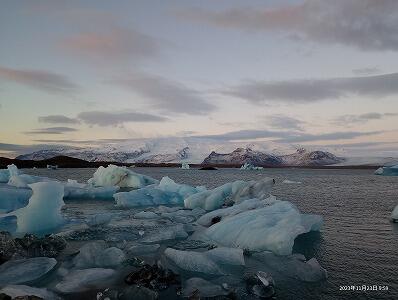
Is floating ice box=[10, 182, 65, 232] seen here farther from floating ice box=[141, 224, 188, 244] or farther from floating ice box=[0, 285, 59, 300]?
floating ice box=[0, 285, 59, 300]

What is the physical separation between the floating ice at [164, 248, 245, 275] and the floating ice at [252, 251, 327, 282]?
0.75 meters

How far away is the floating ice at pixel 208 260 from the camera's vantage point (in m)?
8.30

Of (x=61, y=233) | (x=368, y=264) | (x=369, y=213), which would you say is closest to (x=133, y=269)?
(x=61, y=233)

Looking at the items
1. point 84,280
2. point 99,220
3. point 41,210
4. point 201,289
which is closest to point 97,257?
point 84,280

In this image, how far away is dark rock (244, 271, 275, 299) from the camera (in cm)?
691

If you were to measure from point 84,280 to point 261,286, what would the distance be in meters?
3.67

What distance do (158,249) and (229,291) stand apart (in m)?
3.81

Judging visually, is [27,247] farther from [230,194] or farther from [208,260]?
[230,194]

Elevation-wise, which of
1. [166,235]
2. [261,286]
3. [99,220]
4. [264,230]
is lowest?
[99,220]

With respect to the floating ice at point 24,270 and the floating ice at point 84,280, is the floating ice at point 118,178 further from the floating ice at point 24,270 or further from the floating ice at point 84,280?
the floating ice at point 84,280

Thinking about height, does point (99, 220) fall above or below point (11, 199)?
below

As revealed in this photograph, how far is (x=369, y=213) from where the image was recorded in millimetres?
18797

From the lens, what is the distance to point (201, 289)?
279 inches

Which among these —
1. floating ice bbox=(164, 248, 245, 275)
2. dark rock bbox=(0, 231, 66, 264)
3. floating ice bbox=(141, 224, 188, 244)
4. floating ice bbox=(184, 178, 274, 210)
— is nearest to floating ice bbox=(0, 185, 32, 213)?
dark rock bbox=(0, 231, 66, 264)
